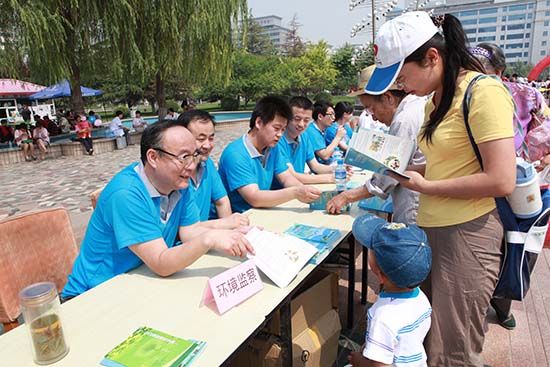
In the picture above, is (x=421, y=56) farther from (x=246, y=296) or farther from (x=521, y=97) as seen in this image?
(x=521, y=97)

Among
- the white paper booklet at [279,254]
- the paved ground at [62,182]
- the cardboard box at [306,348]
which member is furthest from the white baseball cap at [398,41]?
the paved ground at [62,182]

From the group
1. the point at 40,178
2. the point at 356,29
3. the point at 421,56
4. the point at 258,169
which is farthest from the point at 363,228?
the point at 356,29

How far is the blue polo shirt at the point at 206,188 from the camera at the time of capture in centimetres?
224

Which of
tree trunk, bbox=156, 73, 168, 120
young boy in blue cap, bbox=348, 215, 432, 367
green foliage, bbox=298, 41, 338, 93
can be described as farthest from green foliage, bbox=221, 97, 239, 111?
young boy in blue cap, bbox=348, 215, 432, 367

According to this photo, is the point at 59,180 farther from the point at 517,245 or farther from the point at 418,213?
the point at 517,245

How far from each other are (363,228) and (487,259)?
1.52 ft

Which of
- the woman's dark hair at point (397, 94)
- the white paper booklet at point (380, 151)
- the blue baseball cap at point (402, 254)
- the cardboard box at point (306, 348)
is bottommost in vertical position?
the cardboard box at point (306, 348)

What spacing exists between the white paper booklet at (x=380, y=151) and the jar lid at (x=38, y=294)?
3.85 ft

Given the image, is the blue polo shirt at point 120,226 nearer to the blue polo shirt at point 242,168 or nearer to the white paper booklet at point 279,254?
the white paper booklet at point 279,254

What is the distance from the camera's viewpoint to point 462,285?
1321 millimetres

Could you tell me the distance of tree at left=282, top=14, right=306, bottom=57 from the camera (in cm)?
4872

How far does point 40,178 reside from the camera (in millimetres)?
8070

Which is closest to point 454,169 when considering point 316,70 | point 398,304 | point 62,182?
point 398,304

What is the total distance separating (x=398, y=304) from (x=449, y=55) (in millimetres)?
859
